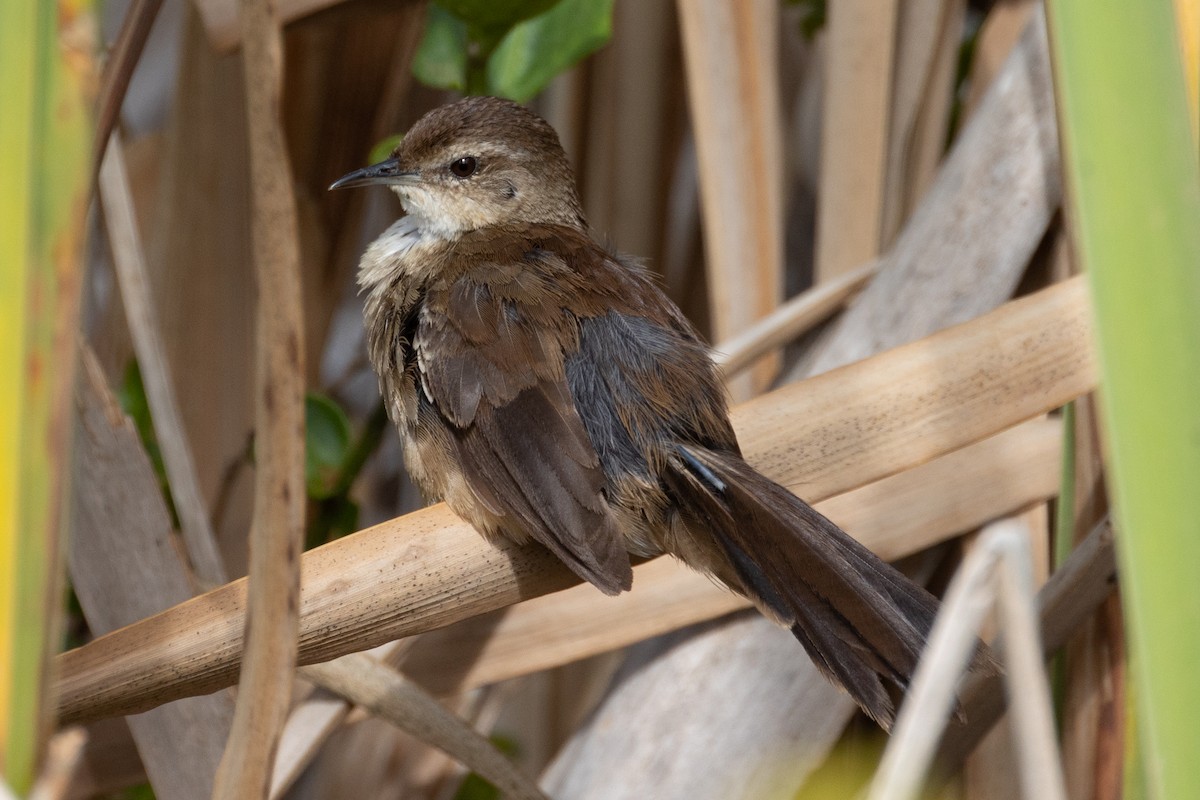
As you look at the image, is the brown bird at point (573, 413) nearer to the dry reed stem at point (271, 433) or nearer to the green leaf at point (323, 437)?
the green leaf at point (323, 437)

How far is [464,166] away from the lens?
80.1 inches

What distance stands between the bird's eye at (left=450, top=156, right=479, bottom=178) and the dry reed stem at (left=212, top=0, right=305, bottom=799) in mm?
1157

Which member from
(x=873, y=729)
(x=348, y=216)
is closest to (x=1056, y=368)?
(x=873, y=729)

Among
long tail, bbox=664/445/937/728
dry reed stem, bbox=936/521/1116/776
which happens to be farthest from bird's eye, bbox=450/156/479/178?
dry reed stem, bbox=936/521/1116/776

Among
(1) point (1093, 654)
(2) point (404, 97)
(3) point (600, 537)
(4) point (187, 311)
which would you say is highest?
(2) point (404, 97)

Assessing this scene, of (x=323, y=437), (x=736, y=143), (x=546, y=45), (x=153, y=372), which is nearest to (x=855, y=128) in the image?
(x=736, y=143)

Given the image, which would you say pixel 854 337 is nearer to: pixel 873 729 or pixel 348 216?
pixel 873 729

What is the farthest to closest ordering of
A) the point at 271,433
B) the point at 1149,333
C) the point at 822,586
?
the point at 822,586
the point at 271,433
the point at 1149,333

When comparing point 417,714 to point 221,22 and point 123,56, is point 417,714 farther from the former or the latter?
point 221,22

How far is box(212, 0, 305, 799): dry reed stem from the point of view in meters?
0.85

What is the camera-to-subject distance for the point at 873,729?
1813mm

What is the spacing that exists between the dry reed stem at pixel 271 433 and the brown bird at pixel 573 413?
19.4 inches

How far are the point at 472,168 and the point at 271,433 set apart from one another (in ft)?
4.12

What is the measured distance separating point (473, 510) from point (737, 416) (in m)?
0.36
